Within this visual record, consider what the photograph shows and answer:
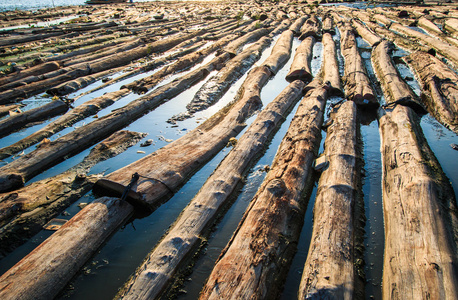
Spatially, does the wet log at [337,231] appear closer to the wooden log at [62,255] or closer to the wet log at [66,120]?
the wooden log at [62,255]

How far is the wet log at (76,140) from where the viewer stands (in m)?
4.57

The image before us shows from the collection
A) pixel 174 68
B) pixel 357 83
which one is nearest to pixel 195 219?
pixel 357 83

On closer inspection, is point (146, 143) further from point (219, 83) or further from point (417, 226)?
point (417, 226)

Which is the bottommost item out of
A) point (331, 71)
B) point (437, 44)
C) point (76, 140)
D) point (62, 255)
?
point (62, 255)

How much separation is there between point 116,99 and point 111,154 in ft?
10.0

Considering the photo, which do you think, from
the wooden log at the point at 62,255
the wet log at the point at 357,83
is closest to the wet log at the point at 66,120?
the wooden log at the point at 62,255

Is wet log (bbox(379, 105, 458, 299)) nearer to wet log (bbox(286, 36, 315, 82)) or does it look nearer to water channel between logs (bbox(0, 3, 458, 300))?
water channel between logs (bbox(0, 3, 458, 300))

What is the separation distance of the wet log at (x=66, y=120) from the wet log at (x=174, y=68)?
0.41m

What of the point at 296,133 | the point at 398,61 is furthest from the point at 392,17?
the point at 296,133

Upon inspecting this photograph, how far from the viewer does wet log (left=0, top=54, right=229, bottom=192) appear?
4566mm

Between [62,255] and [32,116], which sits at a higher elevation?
[32,116]

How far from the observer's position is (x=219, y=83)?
891cm

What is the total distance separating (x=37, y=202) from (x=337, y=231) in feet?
12.8

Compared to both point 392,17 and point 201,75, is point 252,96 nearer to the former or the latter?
point 201,75
